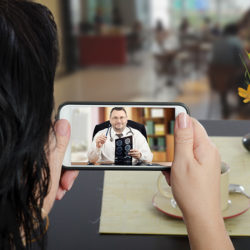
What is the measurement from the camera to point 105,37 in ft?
23.0

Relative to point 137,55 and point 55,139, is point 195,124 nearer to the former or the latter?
point 55,139

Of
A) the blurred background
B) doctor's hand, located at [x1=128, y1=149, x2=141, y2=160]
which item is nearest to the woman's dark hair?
doctor's hand, located at [x1=128, y1=149, x2=141, y2=160]

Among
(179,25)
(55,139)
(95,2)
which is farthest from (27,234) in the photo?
(95,2)

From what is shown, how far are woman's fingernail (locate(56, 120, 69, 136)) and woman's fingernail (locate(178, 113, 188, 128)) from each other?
21 centimetres

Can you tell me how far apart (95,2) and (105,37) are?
641mm

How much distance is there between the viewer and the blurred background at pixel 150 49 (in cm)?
446

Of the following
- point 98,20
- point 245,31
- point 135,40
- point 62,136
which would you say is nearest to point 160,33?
point 135,40

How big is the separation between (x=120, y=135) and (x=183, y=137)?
121 mm

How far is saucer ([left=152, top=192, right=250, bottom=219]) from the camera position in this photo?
875 millimetres

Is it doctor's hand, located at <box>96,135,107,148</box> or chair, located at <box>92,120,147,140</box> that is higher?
chair, located at <box>92,120,147,140</box>

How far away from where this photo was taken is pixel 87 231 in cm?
85

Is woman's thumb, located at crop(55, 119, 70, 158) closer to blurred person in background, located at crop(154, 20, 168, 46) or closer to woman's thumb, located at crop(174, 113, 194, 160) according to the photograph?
woman's thumb, located at crop(174, 113, 194, 160)

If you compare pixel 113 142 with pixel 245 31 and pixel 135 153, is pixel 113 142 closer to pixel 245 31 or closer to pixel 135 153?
pixel 135 153

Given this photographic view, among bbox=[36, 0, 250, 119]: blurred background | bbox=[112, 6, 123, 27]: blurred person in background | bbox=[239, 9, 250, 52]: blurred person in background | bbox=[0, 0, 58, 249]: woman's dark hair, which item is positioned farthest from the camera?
bbox=[112, 6, 123, 27]: blurred person in background
